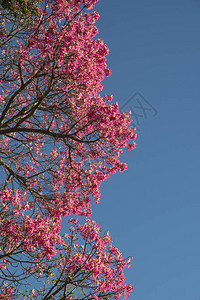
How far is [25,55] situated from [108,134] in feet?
12.0

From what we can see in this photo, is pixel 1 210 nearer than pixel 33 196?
Yes

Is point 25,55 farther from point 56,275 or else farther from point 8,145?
point 56,275

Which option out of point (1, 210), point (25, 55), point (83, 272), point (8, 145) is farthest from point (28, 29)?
point (83, 272)

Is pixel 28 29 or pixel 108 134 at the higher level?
pixel 28 29

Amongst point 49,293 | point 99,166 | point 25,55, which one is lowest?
point 49,293

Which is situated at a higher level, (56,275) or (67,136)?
(67,136)

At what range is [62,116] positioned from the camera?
12.2 metres

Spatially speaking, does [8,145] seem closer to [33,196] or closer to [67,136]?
[33,196]

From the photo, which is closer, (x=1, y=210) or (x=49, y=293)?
(x=1, y=210)

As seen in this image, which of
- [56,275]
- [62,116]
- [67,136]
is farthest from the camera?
[62,116]

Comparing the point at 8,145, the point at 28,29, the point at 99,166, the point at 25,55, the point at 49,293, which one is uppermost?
the point at 28,29

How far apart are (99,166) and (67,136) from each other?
188 centimetres

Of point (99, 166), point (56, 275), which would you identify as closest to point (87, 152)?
point (99, 166)

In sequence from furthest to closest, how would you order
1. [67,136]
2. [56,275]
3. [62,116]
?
[62,116] → [56,275] → [67,136]
